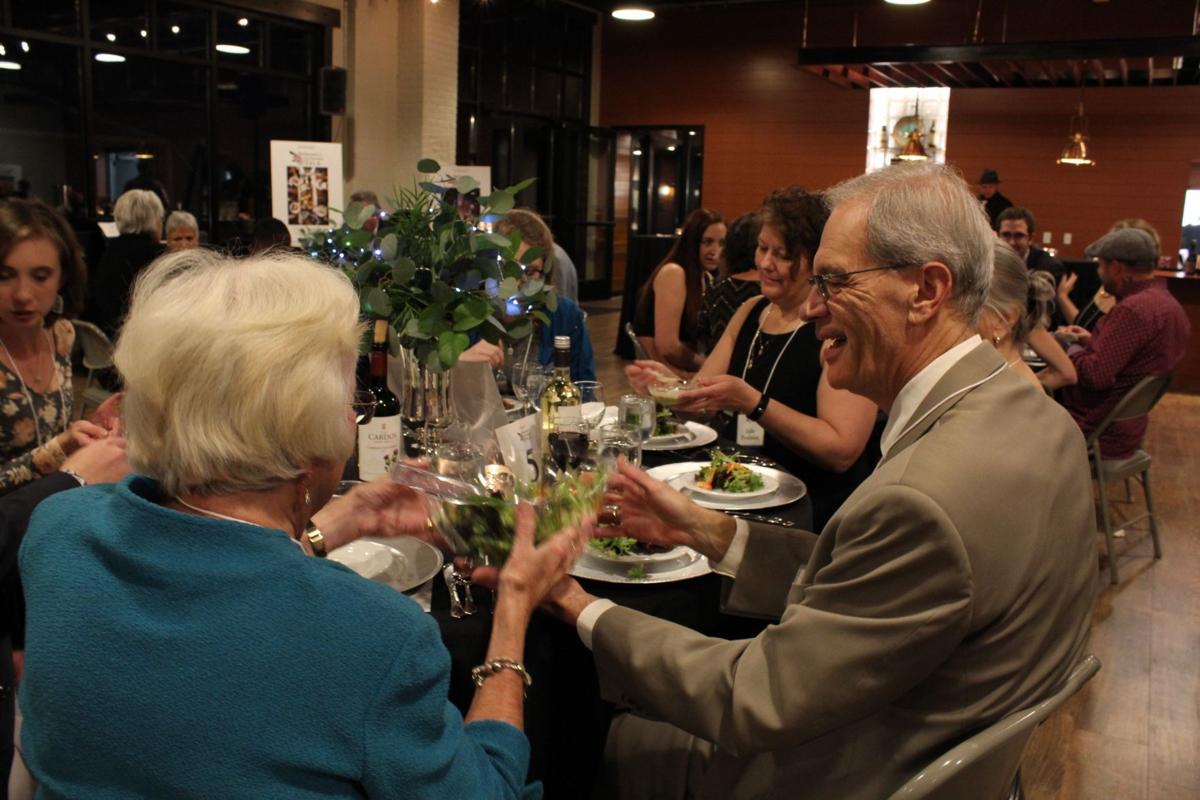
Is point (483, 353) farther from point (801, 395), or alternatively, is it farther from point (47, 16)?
point (47, 16)

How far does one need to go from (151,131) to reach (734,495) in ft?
28.6

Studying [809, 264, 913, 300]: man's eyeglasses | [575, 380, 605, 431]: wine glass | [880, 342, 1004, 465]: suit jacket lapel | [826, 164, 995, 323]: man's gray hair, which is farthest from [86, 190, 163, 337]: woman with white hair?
[880, 342, 1004, 465]: suit jacket lapel

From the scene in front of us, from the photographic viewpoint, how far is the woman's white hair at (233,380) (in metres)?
1.04

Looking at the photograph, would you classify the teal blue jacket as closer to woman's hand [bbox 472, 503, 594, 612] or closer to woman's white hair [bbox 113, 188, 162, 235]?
woman's hand [bbox 472, 503, 594, 612]

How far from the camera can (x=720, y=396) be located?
8.68 feet

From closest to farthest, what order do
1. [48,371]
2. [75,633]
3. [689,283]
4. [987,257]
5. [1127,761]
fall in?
[75,633] < [987,257] < [48,371] < [1127,761] < [689,283]

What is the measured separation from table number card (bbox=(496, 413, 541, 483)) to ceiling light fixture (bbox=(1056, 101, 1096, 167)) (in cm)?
1013

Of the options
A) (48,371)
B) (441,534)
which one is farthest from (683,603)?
(48,371)

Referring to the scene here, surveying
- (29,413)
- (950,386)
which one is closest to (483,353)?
(29,413)

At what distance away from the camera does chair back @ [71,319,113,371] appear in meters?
4.83

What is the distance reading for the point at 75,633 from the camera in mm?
953

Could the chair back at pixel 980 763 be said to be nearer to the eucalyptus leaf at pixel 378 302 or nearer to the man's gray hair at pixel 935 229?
the man's gray hair at pixel 935 229

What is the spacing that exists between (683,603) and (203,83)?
9.22 metres

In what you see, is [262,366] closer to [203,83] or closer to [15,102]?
[15,102]
